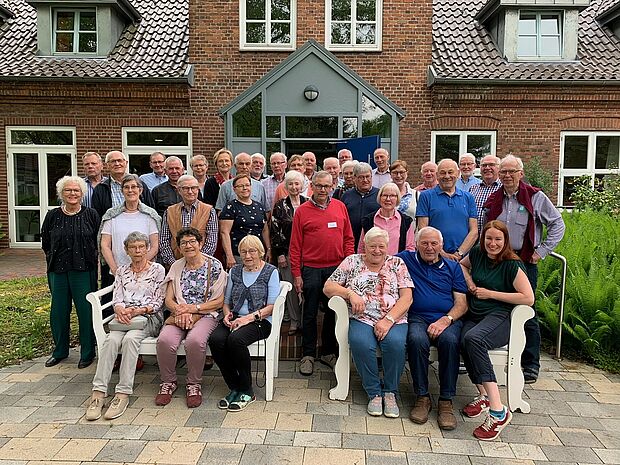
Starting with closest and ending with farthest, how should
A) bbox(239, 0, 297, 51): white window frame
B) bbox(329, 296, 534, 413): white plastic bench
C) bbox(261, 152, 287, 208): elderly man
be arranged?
bbox(329, 296, 534, 413): white plastic bench → bbox(261, 152, 287, 208): elderly man → bbox(239, 0, 297, 51): white window frame

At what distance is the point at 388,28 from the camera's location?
1105cm

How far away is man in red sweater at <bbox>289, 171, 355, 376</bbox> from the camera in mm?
4430

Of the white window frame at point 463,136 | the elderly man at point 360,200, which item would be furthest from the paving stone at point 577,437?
the white window frame at point 463,136

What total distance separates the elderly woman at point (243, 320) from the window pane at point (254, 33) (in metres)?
8.20

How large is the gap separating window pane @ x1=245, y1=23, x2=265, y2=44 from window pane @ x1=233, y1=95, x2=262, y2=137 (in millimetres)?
1732

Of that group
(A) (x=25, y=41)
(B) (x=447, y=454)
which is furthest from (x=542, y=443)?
(A) (x=25, y=41)

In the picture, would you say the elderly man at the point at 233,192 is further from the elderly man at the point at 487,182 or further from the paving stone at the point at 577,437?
the paving stone at the point at 577,437

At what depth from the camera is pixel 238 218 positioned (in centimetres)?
464

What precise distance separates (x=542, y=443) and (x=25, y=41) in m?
12.8

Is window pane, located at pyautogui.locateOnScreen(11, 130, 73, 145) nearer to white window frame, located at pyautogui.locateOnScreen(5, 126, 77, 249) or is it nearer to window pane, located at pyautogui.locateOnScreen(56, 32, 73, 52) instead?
white window frame, located at pyautogui.locateOnScreen(5, 126, 77, 249)

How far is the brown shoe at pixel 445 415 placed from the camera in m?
3.53

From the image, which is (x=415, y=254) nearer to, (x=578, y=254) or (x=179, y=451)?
(x=179, y=451)

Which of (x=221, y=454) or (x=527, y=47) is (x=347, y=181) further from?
(x=527, y=47)

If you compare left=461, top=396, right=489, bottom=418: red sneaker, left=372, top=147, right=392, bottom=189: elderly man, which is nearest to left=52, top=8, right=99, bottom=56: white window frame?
left=372, top=147, right=392, bottom=189: elderly man
